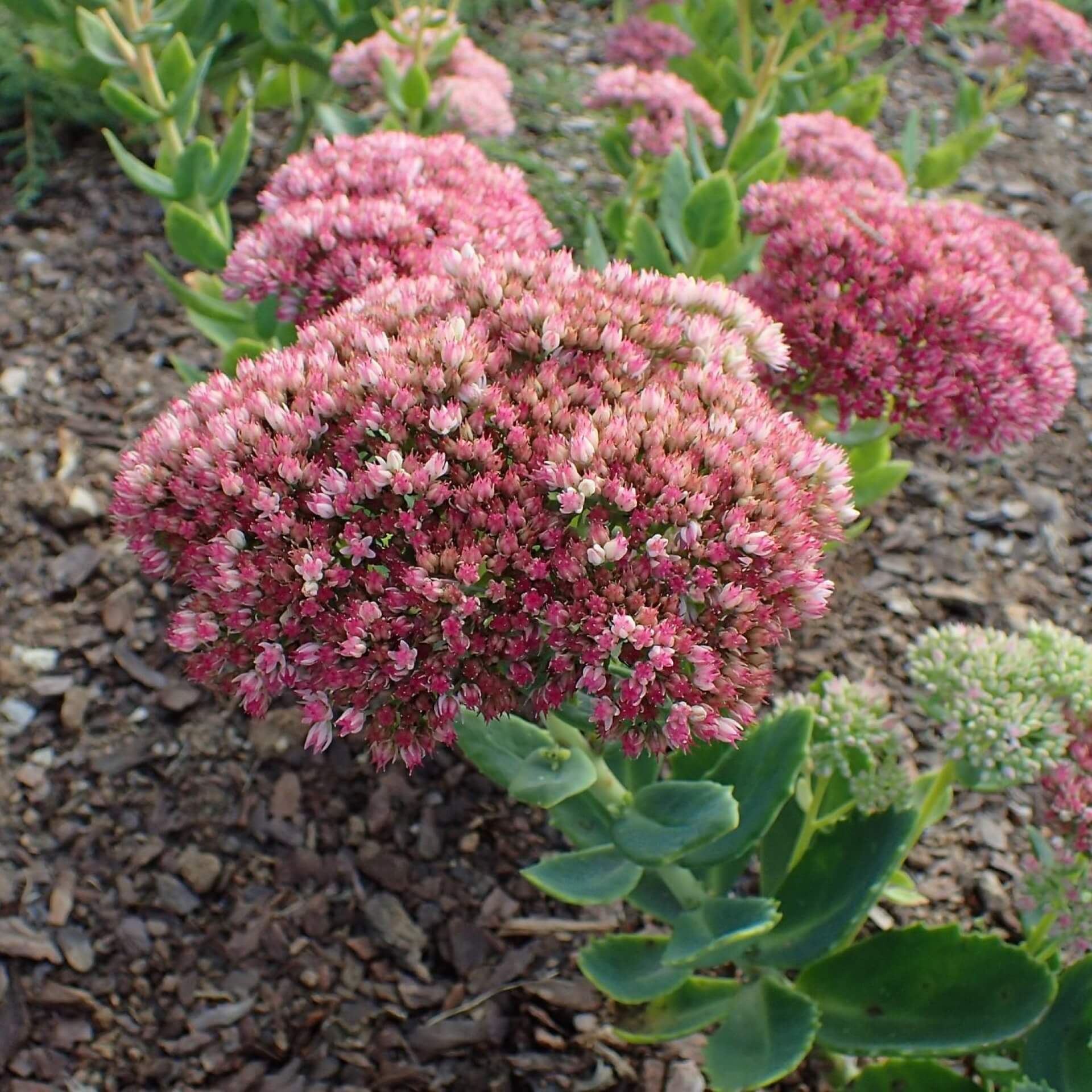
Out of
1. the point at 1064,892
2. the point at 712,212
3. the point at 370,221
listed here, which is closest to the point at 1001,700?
the point at 1064,892

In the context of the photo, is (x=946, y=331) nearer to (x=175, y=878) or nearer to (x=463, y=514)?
(x=463, y=514)

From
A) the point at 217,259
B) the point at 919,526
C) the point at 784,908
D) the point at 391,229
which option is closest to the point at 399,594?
the point at 391,229

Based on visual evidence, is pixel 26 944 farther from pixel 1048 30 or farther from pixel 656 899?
pixel 1048 30

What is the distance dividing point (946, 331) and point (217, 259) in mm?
1461

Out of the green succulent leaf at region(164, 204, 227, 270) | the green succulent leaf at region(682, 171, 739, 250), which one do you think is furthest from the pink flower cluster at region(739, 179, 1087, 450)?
the green succulent leaf at region(164, 204, 227, 270)

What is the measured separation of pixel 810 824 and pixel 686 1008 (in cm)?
37

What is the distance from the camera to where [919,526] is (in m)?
2.78

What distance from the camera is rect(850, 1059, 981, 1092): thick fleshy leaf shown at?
62.7 inches

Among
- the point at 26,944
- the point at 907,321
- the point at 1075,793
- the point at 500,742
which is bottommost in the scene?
the point at 26,944

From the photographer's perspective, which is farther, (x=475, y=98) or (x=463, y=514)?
(x=475, y=98)

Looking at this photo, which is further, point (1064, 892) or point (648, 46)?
point (648, 46)

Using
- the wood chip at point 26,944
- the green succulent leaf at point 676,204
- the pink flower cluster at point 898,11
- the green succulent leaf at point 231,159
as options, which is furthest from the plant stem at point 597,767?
the pink flower cluster at point 898,11

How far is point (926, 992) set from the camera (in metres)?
1.60

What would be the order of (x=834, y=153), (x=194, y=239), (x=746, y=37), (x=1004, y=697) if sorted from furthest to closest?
(x=746, y=37) → (x=834, y=153) → (x=194, y=239) → (x=1004, y=697)
